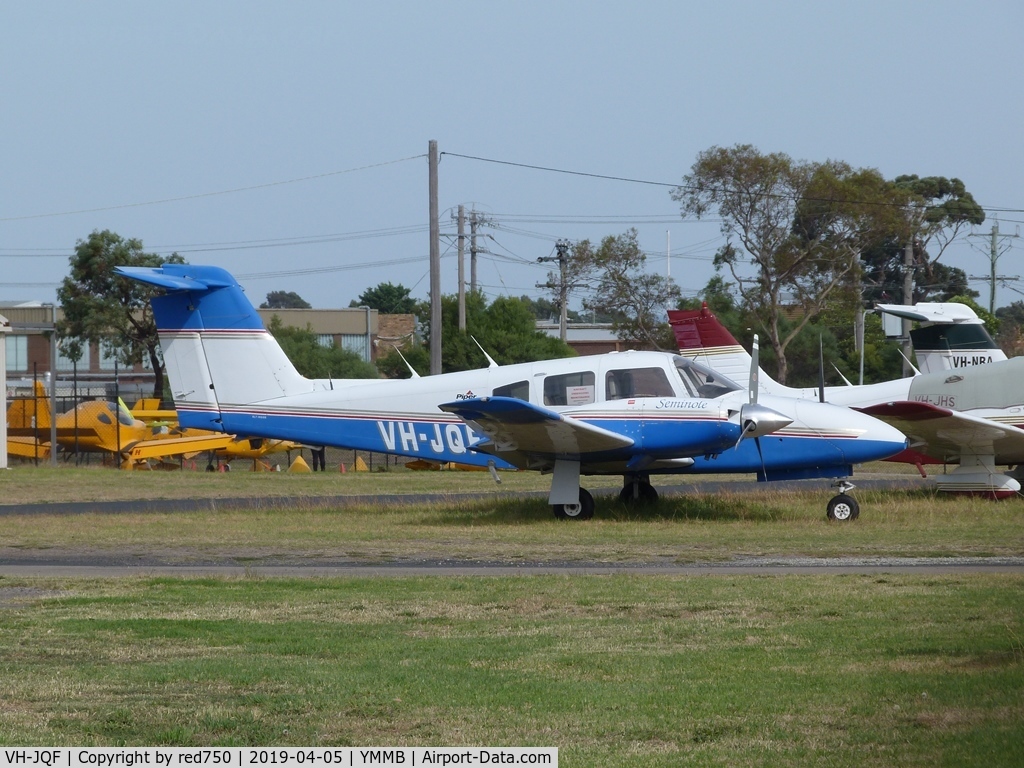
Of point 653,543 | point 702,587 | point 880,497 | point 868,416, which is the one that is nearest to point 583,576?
point 702,587

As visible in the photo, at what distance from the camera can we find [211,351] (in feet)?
67.1

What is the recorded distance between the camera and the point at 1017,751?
535cm

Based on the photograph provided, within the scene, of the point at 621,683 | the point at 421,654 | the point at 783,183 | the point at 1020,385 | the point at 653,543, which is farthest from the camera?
the point at 783,183

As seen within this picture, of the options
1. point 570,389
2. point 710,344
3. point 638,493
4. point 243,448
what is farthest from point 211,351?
point 243,448

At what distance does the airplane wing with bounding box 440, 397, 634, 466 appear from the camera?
1722 centimetres

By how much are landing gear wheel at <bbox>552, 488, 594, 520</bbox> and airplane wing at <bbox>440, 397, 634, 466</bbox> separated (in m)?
0.79

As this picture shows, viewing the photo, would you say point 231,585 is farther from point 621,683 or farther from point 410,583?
point 621,683

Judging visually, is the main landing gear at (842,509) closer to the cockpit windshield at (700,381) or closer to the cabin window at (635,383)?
the cockpit windshield at (700,381)

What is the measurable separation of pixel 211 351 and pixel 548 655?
45.3 ft

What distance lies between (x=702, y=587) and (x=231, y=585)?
4.44 meters

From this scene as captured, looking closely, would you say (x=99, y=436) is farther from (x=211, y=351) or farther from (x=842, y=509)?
(x=842, y=509)

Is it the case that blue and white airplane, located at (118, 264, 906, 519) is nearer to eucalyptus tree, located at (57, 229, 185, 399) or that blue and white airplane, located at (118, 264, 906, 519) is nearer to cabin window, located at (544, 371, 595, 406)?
cabin window, located at (544, 371, 595, 406)
